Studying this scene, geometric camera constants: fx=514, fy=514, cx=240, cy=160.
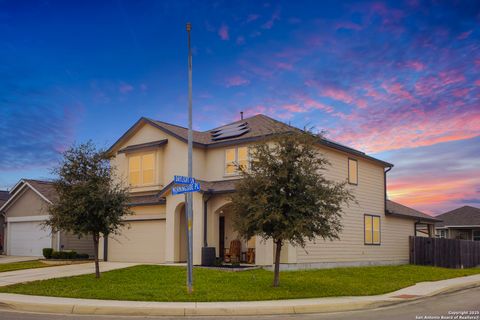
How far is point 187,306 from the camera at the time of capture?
1383cm

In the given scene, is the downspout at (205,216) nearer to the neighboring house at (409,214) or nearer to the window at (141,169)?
the window at (141,169)

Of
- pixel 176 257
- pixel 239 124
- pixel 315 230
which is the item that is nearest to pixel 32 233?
pixel 176 257

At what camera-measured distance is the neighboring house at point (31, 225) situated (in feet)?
105

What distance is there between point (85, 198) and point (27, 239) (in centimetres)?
1713

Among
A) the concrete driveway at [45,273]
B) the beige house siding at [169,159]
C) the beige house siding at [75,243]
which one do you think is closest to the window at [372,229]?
the beige house siding at [169,159]

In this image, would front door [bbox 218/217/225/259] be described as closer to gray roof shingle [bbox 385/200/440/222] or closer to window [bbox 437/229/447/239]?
gray roof shingle [bbox 385/200/440/222]

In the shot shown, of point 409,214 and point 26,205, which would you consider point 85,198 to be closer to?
point 26,205

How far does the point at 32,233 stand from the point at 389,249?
75.4 ft

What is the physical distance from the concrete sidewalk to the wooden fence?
59.1ft

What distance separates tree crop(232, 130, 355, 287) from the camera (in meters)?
16.3

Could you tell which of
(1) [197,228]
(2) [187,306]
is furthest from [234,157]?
(2) [187,306]

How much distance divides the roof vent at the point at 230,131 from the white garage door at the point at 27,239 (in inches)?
498

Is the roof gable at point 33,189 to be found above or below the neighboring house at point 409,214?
above

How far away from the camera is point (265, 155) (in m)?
17.2
